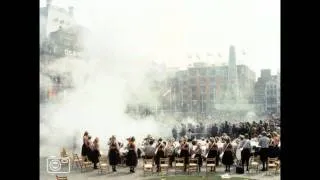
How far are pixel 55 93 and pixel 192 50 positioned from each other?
1282 millimetres

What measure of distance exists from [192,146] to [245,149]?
1.55 ft

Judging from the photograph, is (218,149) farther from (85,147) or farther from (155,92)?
(85,147)

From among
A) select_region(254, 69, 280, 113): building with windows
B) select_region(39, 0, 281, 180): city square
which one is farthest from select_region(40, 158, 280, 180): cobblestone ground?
select_region(254, 69, 280, 113): building with windows

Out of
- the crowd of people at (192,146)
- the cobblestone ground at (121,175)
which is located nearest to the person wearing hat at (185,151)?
the crowd of people at (192,146)

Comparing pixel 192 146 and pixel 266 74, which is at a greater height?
pixel 266 74

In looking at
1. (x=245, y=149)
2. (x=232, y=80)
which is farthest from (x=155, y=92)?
(x=245, y=149)

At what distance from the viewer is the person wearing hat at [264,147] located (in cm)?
401

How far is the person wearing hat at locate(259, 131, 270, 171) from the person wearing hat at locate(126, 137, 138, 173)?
112 cm

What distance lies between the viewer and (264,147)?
403cm

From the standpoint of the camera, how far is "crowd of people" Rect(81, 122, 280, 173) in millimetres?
4035

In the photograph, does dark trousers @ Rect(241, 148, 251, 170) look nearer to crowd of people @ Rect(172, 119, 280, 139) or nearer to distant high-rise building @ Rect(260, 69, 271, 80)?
crowd of people @ Rect(172, 119, 280, 139)

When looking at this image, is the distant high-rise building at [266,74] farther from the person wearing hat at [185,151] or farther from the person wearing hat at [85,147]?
the person wearing hat at [85,147]
